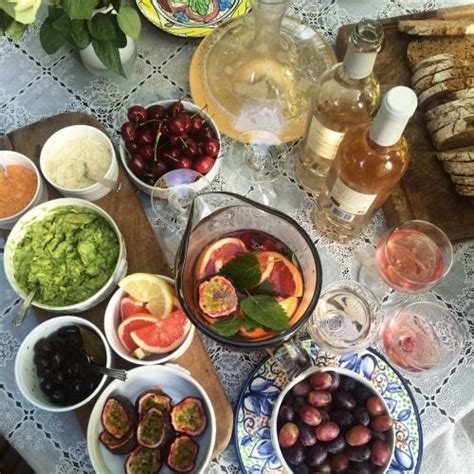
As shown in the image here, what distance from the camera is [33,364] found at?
0.93 meters

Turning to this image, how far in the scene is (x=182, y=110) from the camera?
109 centimetres

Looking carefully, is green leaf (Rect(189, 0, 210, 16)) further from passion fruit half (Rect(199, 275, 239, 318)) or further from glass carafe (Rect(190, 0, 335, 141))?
passion fruit half (Rect(199, 275, 239, 318))

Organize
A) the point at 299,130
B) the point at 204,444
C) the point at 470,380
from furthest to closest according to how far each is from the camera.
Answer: the point at 299,130 < the point at 470,380 < the point at 204,444

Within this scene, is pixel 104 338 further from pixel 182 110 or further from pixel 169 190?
pixel 182 110

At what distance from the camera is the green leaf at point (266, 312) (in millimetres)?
810

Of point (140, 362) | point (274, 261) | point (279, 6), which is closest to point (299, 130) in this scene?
point (279, 6)

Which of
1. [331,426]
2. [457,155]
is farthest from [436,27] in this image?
[331,426]

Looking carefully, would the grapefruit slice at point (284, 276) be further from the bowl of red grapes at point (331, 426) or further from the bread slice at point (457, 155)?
the bread slice at point (457, 155)

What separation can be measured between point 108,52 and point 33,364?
58 centimetres

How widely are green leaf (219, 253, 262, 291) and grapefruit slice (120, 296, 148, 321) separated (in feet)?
0.59

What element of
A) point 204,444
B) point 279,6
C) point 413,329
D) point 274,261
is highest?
point 279,6

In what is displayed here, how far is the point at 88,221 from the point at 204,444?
0.44 m

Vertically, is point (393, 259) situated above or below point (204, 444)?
above

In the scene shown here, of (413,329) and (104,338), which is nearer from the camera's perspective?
(104,338)
